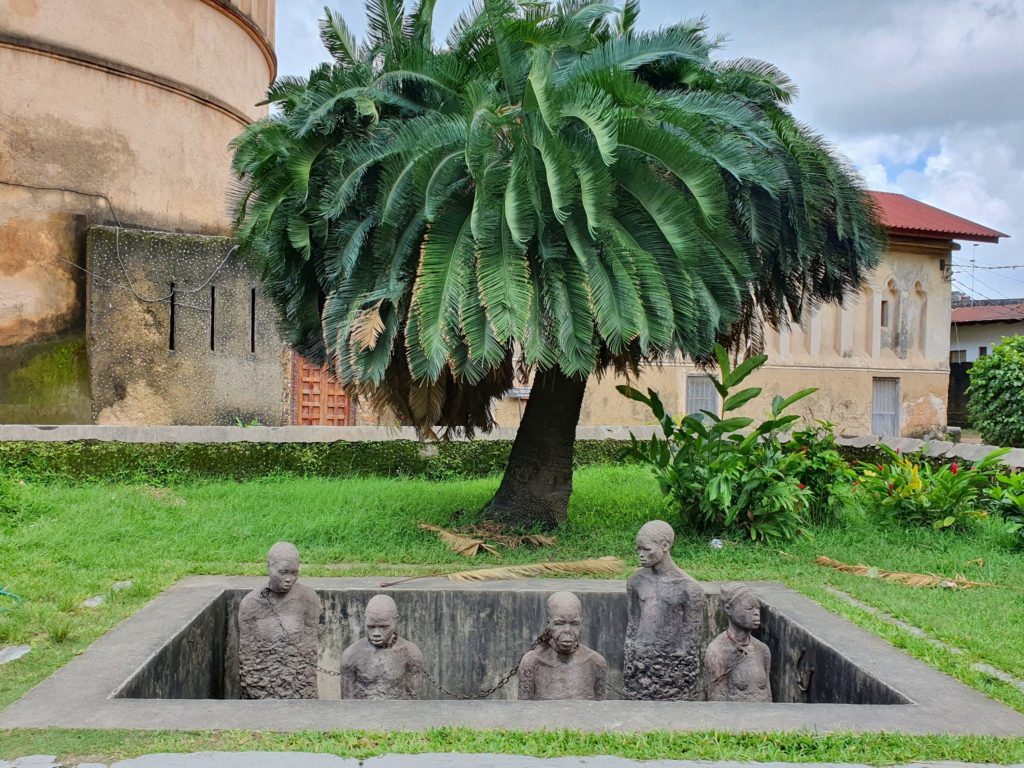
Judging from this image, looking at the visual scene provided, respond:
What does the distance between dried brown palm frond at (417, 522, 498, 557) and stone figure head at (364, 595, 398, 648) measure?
2.57 meters

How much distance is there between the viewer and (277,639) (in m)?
4.88

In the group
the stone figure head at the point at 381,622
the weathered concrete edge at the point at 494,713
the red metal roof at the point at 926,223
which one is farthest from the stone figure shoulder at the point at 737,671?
the red metal roof at the point at 926,223

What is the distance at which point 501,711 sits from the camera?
3561 mm

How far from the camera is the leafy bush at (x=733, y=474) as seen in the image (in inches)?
303

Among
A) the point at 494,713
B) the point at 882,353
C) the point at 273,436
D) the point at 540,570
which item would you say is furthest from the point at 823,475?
the point at 882,353

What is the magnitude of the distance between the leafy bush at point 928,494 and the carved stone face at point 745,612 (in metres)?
4.34

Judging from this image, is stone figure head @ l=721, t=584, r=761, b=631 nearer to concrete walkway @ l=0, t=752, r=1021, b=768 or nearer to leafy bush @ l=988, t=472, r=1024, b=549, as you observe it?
concrete walkway @ l=0, t=752, r=1021, b=768

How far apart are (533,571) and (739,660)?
1.87m

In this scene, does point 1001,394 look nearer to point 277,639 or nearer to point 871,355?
point 871,355

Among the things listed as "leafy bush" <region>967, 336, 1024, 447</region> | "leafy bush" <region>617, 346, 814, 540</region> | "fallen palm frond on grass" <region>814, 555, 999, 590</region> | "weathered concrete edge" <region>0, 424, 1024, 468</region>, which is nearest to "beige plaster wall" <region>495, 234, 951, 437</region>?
"leafy bush" <region>967, 336, 1024, 447</region>

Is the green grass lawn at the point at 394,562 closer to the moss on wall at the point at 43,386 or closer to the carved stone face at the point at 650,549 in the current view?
the carved stone face at the point at 650,549

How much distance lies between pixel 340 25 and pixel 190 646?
5098mm

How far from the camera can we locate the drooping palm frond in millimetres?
6219

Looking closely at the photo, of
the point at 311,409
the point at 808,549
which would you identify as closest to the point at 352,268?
the point at 808,549
